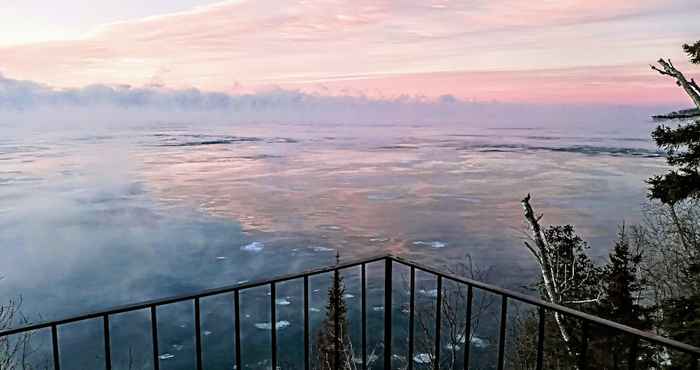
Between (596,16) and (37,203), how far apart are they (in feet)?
193

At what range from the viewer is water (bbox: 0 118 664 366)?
114 ft

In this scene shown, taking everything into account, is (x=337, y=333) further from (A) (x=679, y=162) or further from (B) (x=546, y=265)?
(B) (x=546, y=265)

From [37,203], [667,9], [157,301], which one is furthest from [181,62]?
[157,301]

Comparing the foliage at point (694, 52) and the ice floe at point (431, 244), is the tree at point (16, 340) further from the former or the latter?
the foliage at point (694, 52)

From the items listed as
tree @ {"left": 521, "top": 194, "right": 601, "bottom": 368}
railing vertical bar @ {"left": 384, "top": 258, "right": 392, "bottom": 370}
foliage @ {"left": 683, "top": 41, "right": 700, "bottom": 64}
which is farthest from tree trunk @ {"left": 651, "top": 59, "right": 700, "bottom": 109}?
railing vertical bar @ {"left": 384, "top": 258, "right": 392, "bottom": 370}

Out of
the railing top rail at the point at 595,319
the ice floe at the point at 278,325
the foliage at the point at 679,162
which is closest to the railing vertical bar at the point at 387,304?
the railing top rail at the point at 595,319

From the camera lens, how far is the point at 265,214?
51.8 m

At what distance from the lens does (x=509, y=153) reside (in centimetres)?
9675

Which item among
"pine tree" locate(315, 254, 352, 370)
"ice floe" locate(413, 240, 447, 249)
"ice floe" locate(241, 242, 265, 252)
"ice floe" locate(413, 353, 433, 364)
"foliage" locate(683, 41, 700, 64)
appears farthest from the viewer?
"ice floe" locate(241, 242, 265, 252)

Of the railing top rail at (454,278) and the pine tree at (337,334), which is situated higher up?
the railing top rail at (454,278)

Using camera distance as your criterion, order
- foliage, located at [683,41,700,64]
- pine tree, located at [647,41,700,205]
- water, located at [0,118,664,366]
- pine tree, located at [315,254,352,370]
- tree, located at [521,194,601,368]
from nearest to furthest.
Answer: pine tree, located at [315,254,352,370], pine tree, located at [647,41,700,205], foliage, located at [683,41,700,64], tree, located at [521,194,601,368], water, located at [0,118,664,366]

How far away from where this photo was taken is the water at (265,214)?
34.8 meters

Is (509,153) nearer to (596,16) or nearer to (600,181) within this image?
(600,181)

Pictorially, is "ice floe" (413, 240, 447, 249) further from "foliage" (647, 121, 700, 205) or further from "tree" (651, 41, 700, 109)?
"tree" (651, 41, 700, 109)
